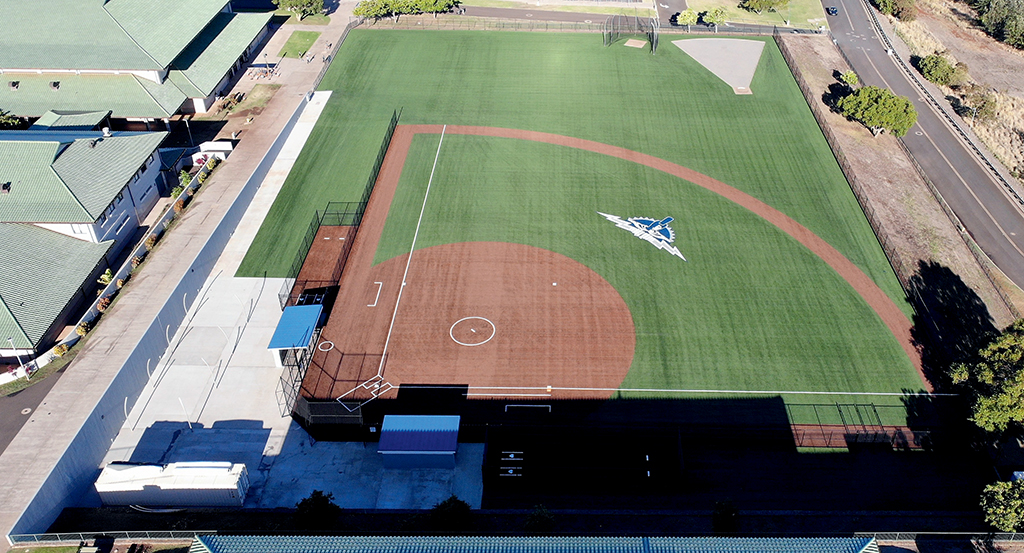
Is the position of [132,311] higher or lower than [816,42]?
higher

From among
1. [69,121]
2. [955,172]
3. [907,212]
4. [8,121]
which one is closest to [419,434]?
[907,212]

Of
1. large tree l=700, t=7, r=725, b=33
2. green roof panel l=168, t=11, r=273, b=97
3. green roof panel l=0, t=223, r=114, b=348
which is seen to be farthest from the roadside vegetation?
green roof panel l=0, t=223, r=114, b=348

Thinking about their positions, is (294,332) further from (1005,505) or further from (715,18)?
(715,18)

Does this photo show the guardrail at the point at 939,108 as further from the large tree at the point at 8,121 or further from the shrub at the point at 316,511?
the large tree at the point at 8,121

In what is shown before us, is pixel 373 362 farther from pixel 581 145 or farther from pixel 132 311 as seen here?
pixel 581 145

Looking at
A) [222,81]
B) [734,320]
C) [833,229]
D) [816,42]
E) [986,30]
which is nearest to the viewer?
[734,320]

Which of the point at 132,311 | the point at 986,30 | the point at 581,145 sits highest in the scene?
the point at 132,311

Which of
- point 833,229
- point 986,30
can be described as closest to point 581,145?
point 833,229

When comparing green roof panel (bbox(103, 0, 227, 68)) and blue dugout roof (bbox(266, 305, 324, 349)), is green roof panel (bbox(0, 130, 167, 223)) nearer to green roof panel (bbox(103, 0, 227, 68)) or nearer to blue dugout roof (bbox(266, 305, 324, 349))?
green roof panel (bbox(103, 0, 227, 68))
